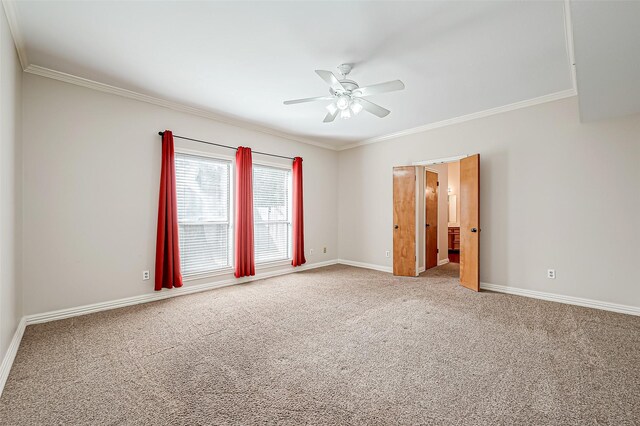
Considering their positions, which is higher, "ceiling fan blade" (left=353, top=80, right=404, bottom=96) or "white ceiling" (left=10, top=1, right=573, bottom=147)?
"white ceiling" (left=10, top=1, right=573, bottom=147)

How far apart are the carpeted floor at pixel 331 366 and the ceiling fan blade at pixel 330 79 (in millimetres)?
2520

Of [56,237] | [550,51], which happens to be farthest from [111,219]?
[550,51]

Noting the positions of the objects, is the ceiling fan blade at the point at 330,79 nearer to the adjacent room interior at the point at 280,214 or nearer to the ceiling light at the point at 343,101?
the adjacent room interior at the point at 280,214

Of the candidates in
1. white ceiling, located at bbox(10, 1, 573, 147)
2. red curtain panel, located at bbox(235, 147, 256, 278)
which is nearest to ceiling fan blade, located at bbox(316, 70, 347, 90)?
white ceiling, located at bbox(10, 1, 573, 147)

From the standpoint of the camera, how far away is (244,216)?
488 cm

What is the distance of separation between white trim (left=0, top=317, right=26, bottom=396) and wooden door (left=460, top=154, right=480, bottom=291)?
521 cm

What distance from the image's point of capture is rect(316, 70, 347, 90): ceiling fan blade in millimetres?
2613

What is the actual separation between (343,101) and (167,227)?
2.93 meters

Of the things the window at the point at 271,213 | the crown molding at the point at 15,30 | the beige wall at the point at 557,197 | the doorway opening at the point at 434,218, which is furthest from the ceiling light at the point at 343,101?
the doorway opening at the point at 434,218

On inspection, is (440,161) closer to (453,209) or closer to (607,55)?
(607,55)

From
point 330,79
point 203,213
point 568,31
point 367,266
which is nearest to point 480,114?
point 568,31

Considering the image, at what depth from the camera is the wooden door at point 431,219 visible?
6.05 meters

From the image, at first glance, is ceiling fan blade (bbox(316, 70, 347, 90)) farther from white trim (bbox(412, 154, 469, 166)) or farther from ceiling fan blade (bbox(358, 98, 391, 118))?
white trim (bbox(412, 154, 469, 166))

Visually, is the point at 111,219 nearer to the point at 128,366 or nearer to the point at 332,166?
the point at 128,366
